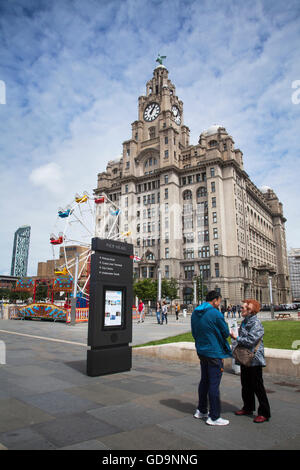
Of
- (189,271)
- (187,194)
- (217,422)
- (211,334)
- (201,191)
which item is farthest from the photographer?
(187,194)

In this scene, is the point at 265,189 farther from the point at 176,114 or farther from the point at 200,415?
the point at 200,415

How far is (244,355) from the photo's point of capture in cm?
502

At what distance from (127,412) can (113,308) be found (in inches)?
141

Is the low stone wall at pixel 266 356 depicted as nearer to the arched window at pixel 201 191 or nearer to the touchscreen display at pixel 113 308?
the touchscreen display at pixel 113 308

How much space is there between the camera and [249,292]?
223 feet

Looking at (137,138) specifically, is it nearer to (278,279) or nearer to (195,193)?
(195,193)

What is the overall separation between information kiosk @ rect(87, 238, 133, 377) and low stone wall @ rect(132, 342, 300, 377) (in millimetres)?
2359

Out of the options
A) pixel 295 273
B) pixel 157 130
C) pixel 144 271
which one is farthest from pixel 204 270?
pixel 295 273

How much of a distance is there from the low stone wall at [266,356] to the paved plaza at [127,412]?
0.89ft

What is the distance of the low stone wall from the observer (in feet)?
26.2

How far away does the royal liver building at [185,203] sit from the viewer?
66500 mm

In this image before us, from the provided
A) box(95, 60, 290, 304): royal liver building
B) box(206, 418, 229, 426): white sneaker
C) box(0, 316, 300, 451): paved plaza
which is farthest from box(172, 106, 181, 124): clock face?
box(206, 418, 229, 426): white sneaker

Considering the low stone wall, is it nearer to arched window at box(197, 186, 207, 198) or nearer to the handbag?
the handbag

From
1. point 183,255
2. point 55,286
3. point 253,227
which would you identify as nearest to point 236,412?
point 55,286
